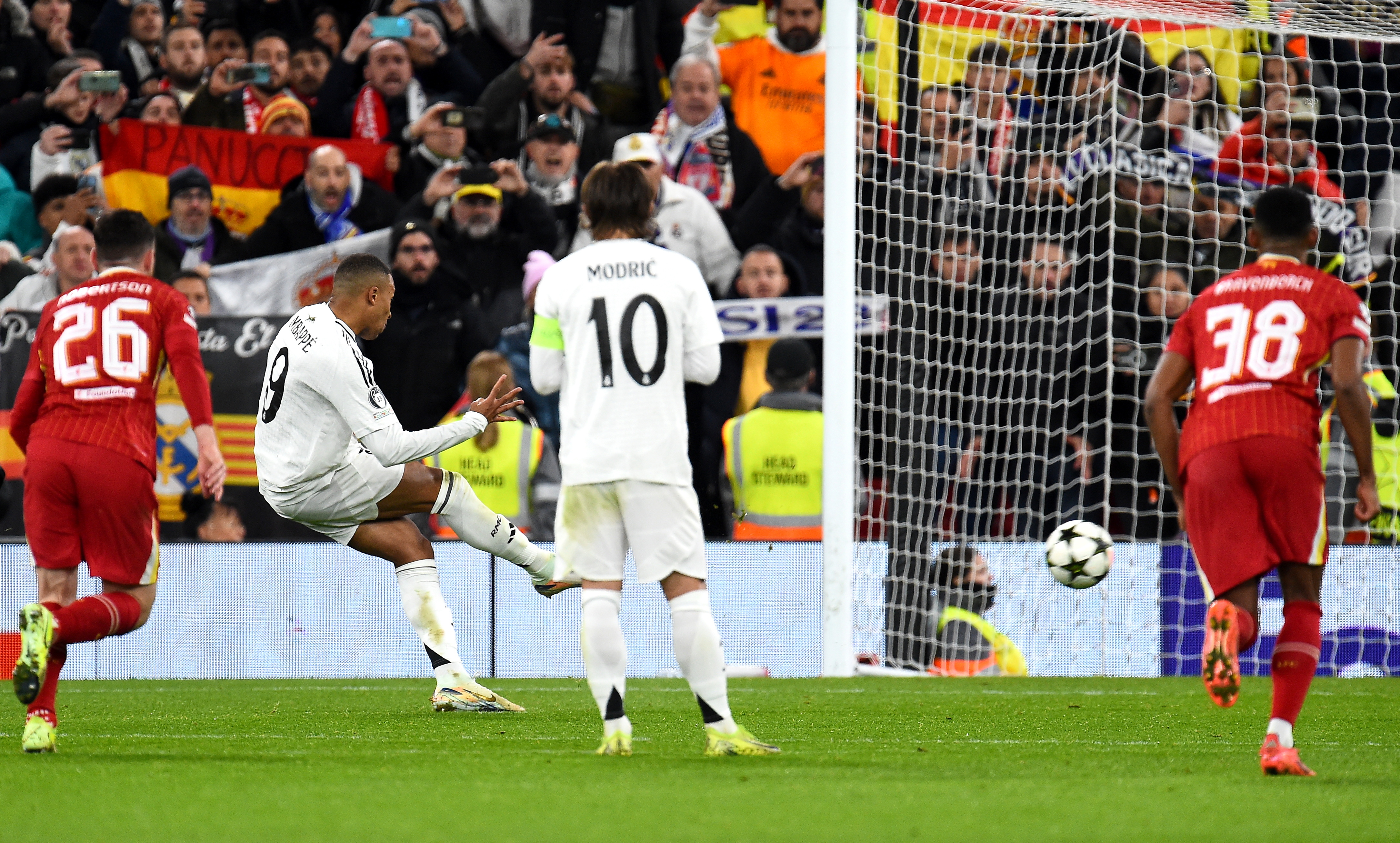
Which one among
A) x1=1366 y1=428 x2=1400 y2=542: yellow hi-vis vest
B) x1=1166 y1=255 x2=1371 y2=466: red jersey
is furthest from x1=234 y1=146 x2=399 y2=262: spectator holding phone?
x1=1166 y1=255 x2=1371 y2=466: red jersey

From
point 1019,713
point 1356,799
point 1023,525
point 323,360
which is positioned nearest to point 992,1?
point 1023,525

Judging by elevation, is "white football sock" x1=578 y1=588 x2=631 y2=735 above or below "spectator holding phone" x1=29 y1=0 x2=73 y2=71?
below

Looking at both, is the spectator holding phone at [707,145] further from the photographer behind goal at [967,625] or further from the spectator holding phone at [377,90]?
the photographer behind goal at [967,625]

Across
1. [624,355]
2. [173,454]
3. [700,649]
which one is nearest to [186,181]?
[173,454]

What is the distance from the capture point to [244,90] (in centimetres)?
1223

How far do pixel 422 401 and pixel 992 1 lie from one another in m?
4.71

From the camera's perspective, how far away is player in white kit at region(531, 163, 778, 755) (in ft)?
16.3

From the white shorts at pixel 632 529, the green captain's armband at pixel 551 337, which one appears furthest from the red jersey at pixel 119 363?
the white shorts at pixel 632 529

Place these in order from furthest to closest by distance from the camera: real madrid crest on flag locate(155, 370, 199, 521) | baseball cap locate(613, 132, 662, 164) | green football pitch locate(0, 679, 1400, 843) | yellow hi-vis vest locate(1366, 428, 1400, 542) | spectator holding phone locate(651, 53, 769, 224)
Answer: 1. spectator holding phone locate(651, 53, 769, 224)
2. baseball cap locate(613, 132, 662, 164)
3. real madrid crest on flag locate(155, 370, 199, 521)
4. yellow hi-vis vest locate(1366, 428, 1400, 542)
5. green football pitch locate(0, 679, 1400, 843)

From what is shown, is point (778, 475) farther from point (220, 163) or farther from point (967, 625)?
point (220, 163)

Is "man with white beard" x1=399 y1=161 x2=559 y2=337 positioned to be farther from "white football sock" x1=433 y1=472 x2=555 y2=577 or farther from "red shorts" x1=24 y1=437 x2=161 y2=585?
"red shorts" x1=24 y1=437 x2=161 y2=585

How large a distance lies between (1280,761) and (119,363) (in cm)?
406

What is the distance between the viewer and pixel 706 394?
1155cm

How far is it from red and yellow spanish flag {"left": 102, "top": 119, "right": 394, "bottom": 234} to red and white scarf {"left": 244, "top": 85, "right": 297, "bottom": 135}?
0.30 meters
